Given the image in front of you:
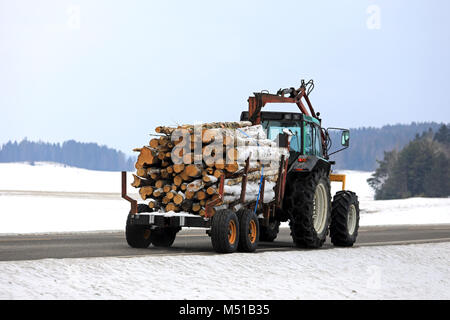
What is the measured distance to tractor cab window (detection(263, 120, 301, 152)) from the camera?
1848 cm

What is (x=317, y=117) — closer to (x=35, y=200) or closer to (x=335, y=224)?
(x=335, y=224)

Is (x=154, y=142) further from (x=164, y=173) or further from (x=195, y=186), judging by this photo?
(x=195, y=186)

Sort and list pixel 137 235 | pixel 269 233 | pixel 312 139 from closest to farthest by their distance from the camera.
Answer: pixel 137 235, pixel 312 139, pixel 269 233

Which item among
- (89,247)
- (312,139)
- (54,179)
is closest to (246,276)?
(89,247)

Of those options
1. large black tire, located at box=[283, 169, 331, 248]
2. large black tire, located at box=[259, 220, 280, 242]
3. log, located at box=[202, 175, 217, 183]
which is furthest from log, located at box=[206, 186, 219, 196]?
large black tire, located at box=[259, 220, 280, 242]

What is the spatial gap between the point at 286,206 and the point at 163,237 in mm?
2644

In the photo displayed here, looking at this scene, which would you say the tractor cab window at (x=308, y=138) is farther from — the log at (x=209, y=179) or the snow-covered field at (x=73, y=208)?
Result: the snow-covered field at (x=73, y=208)

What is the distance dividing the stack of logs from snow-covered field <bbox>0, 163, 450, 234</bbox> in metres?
11.0

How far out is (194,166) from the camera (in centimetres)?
1567

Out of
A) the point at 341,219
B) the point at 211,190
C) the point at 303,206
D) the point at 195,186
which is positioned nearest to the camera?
the point at 211,190

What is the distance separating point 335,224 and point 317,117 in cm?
255

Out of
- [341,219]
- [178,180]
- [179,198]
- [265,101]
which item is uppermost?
[265,101]

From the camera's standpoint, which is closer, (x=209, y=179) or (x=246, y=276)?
(x=246, y=276)
